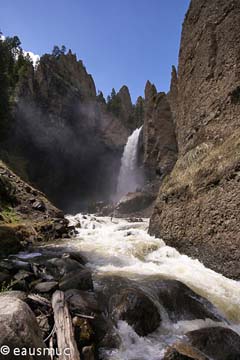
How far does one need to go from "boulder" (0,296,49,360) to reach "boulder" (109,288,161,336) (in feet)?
8.24

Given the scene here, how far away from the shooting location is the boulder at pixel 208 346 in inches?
159

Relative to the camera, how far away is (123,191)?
41.6m

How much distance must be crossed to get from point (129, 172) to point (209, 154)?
3164 cm

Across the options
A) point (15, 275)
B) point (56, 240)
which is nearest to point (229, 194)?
point (15, 275)

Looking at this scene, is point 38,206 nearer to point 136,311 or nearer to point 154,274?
point 154,274

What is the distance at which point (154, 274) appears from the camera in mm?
7609

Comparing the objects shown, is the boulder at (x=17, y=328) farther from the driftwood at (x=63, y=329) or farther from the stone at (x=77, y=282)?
the stone at (x=77, y=282)

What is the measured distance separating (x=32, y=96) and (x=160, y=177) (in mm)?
23530

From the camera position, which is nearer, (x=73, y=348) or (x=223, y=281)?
(x=73, y=348)

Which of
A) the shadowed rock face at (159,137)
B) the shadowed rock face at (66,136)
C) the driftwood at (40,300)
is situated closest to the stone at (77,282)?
the driftwood at (40,300)

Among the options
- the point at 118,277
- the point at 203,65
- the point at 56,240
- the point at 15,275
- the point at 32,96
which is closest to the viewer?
the point at 15,275

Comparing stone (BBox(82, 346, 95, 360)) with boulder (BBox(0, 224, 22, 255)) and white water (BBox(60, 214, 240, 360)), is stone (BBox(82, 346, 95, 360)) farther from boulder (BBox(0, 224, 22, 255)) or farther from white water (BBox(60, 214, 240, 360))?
boulder (BBox(0, 224, 22, 255))

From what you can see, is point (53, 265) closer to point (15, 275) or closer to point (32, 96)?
point (15, 275)

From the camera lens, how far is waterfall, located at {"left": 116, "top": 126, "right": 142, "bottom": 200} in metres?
40.8
